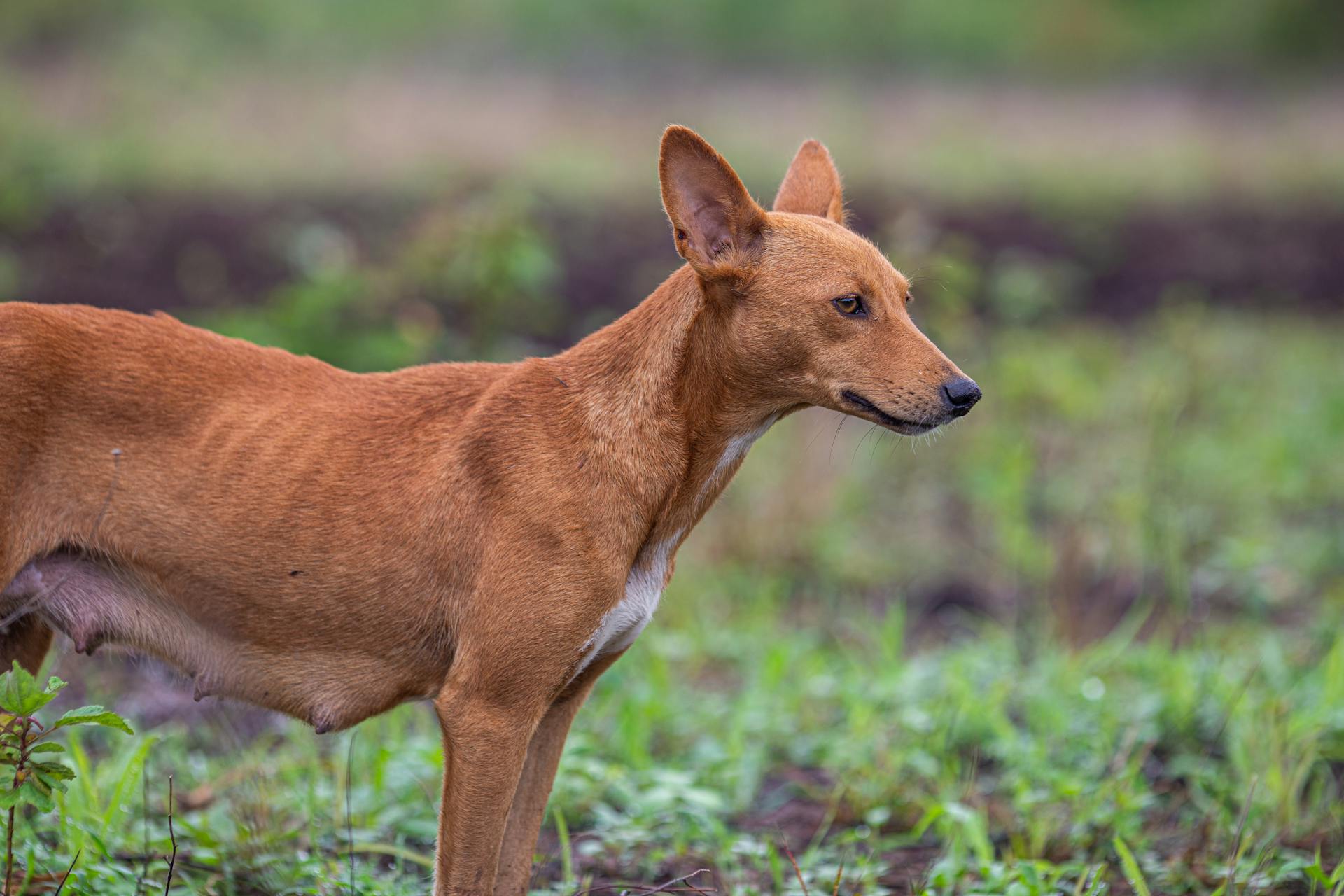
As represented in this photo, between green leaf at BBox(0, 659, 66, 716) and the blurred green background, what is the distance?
30.2 inches

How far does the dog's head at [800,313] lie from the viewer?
117 inches

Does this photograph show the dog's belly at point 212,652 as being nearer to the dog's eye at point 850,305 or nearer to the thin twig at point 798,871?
the thin twig at point 798,871

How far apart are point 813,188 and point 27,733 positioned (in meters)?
2.33

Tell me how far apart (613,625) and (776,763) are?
215 centimetres

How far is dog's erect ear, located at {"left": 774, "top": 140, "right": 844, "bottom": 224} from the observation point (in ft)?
11.5

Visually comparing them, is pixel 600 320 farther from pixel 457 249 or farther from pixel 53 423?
pixel 53 423

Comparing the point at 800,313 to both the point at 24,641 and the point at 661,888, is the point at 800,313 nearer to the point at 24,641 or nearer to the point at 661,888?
the point at 661,888

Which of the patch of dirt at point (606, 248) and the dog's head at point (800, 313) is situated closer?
the dog's head at point (800, 313)

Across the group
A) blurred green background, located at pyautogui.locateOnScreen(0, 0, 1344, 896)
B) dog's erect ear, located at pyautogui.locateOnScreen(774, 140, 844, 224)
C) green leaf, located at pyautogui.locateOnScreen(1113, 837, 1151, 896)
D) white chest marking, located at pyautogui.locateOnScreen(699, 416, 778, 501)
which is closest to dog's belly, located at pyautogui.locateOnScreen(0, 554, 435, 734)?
blurred green background, located at pyautogui.locateOnScreen(0, 0, 1344, 896)

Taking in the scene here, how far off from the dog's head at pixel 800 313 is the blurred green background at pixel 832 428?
503 millimetres

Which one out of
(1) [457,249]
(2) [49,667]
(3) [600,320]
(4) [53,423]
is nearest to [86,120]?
(3) [600,320]

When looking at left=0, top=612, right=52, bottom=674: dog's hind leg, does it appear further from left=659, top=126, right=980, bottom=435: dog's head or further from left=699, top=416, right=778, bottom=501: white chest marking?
left=659, top=126, right=980, bottom=435: dog's head

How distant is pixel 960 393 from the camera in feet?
9.68

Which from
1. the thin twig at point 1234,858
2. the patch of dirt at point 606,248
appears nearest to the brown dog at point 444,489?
the thin twig at point 1234,858
